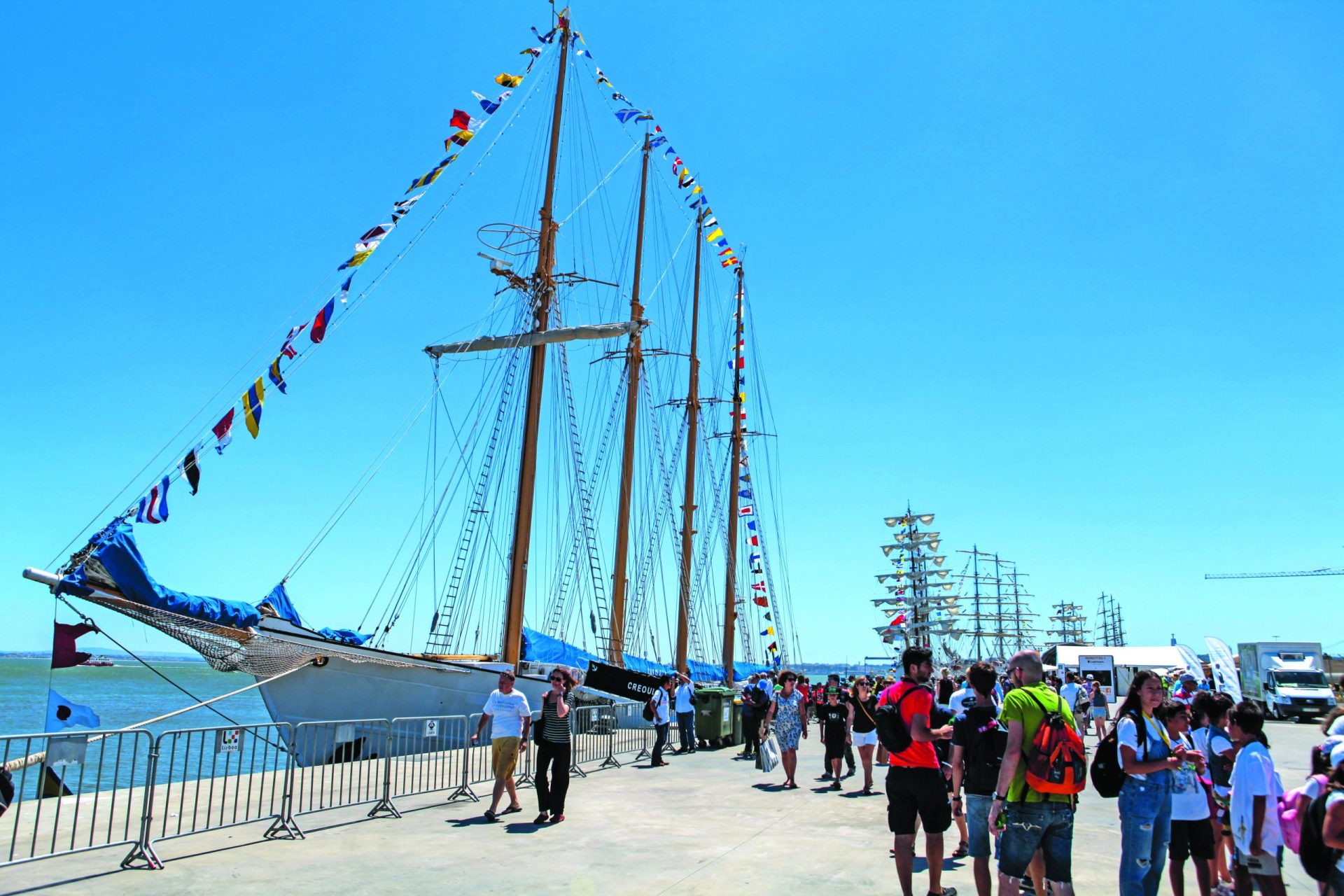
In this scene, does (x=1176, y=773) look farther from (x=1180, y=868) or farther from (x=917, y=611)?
(x=917, y=611)

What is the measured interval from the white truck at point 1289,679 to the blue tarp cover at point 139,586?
32.8 meters

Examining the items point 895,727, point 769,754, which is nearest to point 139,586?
point 769,754

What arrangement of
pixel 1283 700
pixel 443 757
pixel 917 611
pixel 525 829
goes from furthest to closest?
pixel 917 611 → pixel 1283 700 → pixel 443 757 → pixel 525 829

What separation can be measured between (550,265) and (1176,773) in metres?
21.5

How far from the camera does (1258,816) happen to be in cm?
520

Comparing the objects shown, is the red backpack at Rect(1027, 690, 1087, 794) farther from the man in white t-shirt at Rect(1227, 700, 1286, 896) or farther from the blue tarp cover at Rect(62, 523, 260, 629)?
the blue tarp cover at Rect(62, 523, 260, 629)

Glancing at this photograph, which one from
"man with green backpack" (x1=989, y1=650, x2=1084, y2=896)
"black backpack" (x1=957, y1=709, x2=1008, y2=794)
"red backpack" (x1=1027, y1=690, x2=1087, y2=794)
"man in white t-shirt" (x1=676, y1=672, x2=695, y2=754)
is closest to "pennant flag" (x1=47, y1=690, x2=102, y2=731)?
"man in white t-shirt" (x1=676, y1=672, x2=695, y2=754)

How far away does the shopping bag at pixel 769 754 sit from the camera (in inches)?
510

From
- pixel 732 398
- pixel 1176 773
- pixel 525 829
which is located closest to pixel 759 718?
pixel 525 829

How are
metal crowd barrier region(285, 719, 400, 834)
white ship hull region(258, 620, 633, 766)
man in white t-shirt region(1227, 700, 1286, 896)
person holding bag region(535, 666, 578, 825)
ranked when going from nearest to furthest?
man in white t-shirt region(1227, 700, 1286, 896) < metal crowd barrier region(285, 719, 400, 834) < person holding bag region(535, 666, 578, 825) < white ship hull region(258, 620, 633, 766)

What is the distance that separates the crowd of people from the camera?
5227 mm

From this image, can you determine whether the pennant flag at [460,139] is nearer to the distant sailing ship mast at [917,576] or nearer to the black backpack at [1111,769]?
the black backpack at [1111,769]

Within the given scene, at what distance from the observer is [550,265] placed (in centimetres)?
2498

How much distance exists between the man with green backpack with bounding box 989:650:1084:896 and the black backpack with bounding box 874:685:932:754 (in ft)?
3.87
